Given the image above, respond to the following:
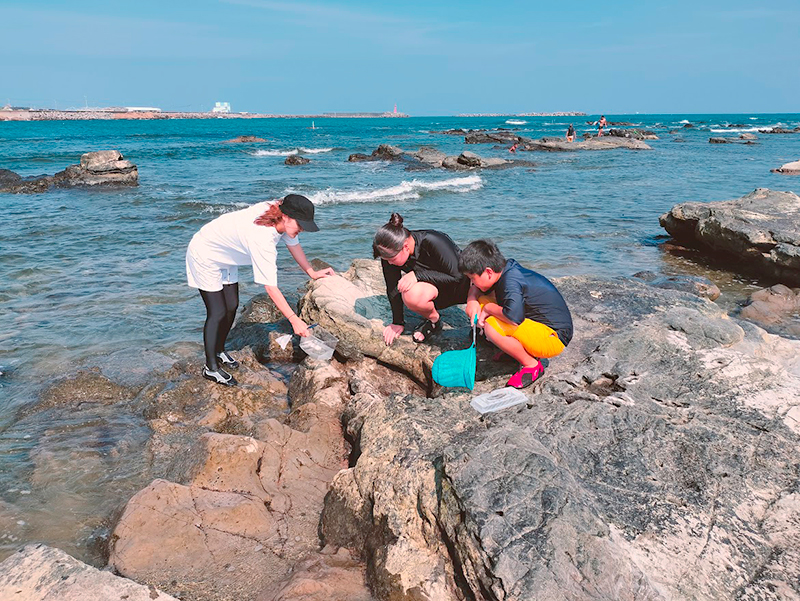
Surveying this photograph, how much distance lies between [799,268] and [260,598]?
30.3 ft

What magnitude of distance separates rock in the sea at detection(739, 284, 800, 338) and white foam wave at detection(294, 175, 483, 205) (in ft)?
38.9

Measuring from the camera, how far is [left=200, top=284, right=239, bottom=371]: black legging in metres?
5.26

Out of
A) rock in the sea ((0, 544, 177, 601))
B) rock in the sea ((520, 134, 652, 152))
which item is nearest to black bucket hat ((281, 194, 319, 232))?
rock in the sea ((0, 544, 177, 601))

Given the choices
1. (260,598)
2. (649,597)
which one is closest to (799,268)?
(649,597)

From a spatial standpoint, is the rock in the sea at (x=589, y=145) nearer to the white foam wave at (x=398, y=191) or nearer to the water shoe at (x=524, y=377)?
the white foam wave at (x=398, y=191)

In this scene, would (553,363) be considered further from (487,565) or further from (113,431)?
(113,431)

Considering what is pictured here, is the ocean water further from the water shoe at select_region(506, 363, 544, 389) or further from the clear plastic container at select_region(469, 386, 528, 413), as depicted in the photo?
the water shoe at select_region(506, 363, 544, 389)

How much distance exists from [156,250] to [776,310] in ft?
35.2

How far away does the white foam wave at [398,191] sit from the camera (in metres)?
18.2

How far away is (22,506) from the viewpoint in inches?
153

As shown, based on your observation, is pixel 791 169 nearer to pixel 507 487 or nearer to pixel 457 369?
pixel 457 369

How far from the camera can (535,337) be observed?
13.8 ft

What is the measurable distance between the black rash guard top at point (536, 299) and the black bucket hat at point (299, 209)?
1.56 m

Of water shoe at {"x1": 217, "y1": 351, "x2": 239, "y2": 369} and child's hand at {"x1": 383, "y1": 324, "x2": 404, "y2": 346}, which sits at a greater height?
child's hand at {"x1": 383, "y1": 324, "x2": 404, "y2": 346}
